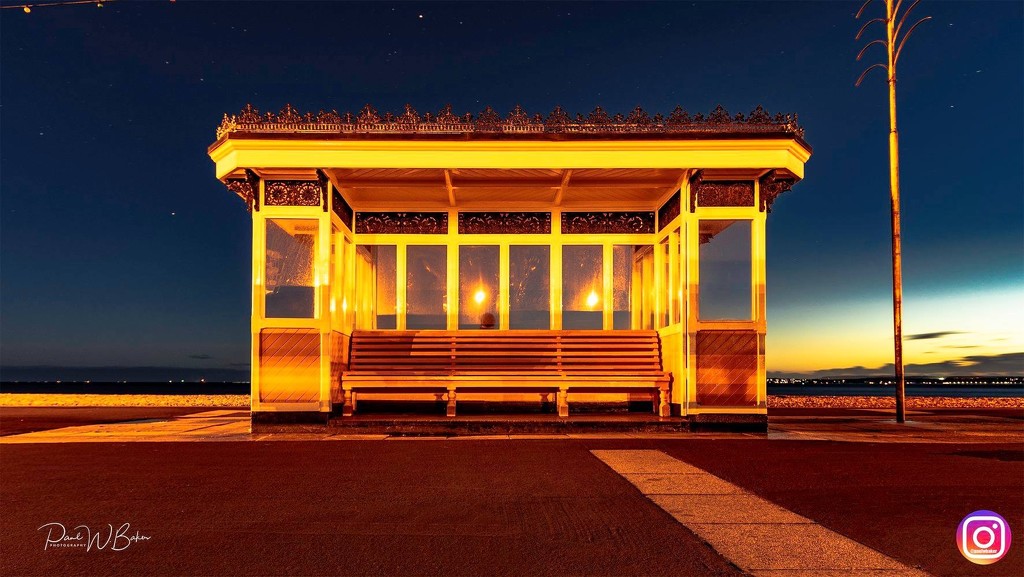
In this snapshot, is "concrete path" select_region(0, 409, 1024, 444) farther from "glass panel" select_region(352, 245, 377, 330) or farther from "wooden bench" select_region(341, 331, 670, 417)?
"glass panel" select_region(352, 245, 377, 330)

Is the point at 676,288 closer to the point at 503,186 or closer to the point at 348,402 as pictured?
the point at 503,186

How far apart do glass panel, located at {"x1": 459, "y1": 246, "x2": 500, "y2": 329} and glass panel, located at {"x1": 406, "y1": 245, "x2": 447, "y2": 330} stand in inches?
16.3

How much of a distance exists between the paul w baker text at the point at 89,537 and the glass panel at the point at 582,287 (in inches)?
431

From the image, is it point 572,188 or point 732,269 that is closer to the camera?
point 732,269

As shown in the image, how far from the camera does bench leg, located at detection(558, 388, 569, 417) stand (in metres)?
12.9

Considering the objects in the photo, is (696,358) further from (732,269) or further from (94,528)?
(94,528)

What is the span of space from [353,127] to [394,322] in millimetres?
4726

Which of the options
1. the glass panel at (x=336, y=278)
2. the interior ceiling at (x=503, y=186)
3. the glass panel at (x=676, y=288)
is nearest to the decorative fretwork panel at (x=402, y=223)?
the interior ceiling at (x=503, y=186)

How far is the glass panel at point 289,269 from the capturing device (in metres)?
12.5

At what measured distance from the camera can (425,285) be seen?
50.9 ft

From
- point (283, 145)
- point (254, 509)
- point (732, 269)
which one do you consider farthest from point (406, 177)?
point (254, 509)

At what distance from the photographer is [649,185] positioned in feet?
45.6

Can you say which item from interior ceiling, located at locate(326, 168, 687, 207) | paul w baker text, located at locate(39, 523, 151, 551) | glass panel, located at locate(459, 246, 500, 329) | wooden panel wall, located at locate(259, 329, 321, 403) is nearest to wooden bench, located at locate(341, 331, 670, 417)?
wooden panel wall, located at locate(259, 329, 321, 403)

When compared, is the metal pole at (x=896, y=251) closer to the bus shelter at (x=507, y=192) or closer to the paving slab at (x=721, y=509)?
the bus shelter at (x=507, y=192)
